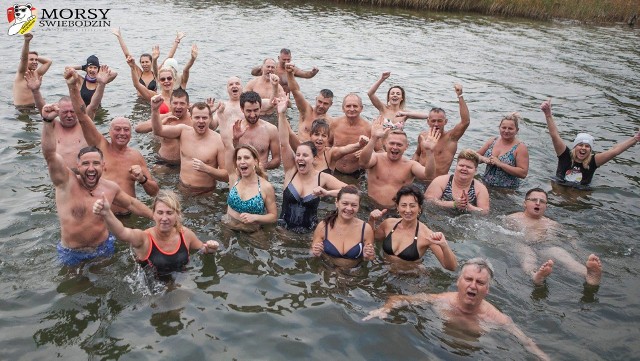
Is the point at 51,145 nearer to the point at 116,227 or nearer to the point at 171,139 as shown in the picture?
the point at 116,227

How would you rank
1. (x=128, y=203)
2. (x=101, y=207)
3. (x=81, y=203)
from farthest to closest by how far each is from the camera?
1. (x=128, y=203)
2. (x=81, y=203)
3. (x=101, y=207)

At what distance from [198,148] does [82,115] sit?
1.83m

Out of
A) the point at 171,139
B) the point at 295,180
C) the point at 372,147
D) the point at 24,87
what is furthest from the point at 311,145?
the point at 24,87

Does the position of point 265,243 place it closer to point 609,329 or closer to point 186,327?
point 186,327

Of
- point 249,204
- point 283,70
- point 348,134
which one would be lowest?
point 249,204

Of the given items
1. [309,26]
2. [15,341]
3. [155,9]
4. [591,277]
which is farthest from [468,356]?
[155,9]

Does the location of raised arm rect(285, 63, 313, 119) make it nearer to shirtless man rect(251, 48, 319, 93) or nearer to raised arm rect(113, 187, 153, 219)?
shirtless man rect(251, 48, 319, 93)

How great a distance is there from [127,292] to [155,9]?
25.0 m

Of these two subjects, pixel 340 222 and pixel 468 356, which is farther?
pixel 340 222

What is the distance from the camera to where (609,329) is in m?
6.53

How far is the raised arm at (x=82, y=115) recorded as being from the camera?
7222mm

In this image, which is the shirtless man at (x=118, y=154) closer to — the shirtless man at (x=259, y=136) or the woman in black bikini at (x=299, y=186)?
the shirtless man at (x=259, y=136)

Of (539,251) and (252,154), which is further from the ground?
(252,154)

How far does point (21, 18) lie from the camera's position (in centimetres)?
2370
